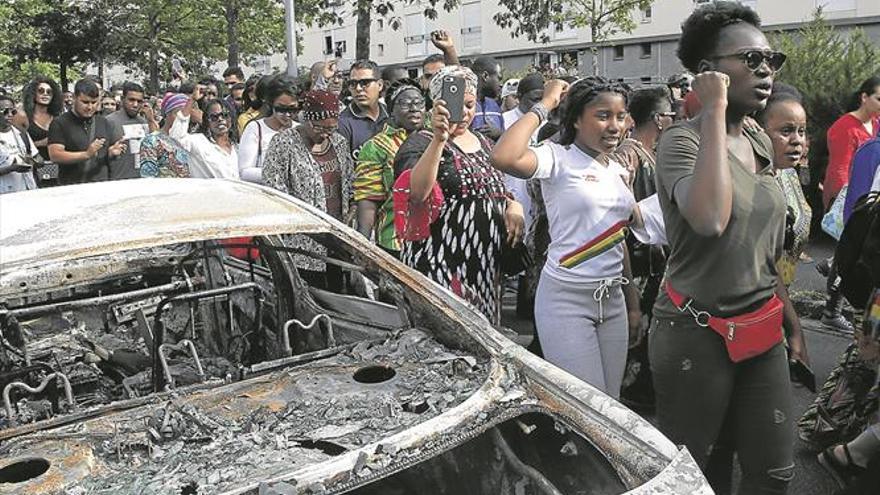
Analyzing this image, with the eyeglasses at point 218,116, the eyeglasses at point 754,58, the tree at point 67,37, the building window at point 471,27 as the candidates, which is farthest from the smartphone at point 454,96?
the building window at point 471,27

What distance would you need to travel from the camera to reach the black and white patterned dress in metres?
3.59

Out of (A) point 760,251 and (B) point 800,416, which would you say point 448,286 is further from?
(B) point 800,416

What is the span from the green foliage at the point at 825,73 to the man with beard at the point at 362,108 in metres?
4.80

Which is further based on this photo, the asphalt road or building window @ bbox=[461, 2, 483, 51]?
building window @ bbox=[461, 2, 483, 51]

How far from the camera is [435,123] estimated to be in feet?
10.7

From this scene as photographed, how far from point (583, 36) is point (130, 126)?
93.6 feet

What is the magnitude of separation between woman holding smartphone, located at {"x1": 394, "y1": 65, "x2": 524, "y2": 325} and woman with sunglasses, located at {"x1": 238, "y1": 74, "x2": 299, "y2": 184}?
6.97 ft

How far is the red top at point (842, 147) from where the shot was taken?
605cm

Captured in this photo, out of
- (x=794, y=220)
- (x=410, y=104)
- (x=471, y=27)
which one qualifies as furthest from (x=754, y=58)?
(x=471, y=27)

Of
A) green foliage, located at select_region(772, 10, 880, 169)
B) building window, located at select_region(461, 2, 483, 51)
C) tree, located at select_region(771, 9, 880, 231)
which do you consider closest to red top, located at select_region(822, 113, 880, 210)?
tree, located at select_region(771, 9, 880, 231)

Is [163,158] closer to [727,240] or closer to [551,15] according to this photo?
[727,240]

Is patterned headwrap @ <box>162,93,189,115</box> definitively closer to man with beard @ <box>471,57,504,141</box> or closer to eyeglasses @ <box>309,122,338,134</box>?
man with beard @ <box>471,57,504,141</box>

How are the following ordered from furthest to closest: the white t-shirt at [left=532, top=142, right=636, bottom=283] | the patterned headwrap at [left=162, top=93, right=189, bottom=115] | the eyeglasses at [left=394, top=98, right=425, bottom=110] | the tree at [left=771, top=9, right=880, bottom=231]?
the tree at [left=771, top=9, right=880, bottom=231] < the patterned headwrap at [left=162, top=93, right=189, bottom=115] < the eyeglasses at [left=394, top=98, right=425, bottom=110] < the white t-shirt at [left=532, top=142, right=636, bottom=283]

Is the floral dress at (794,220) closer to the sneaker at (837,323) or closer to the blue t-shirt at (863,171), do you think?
the blue t-shirt at (863,171)
